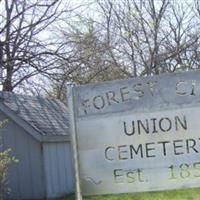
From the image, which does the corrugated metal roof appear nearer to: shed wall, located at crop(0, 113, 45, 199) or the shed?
the shed

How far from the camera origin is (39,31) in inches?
842

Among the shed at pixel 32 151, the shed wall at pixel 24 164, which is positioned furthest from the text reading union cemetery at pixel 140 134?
the shed wall at pixel 24 164

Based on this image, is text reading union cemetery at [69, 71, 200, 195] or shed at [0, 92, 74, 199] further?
shed at [0, 92, 74, 199]

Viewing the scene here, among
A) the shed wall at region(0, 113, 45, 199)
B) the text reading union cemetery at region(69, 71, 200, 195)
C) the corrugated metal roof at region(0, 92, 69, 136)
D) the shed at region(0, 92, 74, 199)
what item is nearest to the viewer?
the text reading union cemetery at region(69, 71, 200, 195)

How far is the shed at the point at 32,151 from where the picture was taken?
17156 millimetres

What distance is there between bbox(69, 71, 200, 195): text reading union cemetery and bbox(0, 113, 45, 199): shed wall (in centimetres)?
955

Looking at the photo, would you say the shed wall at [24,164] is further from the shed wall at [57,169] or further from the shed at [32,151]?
the shed wall at [57,169]

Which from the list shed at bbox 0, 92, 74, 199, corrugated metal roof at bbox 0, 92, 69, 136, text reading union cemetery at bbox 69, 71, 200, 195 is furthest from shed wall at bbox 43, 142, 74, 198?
text reading union cemetery at bbox 69, 71, 200, 195

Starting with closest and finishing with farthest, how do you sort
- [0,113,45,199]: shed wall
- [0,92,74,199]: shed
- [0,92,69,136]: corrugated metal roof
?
[0,92,74,199]: shed → [0,113,45,199]: shed wall → [0,92,69,136]: corrugated metal roof

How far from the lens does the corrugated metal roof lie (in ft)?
57.1

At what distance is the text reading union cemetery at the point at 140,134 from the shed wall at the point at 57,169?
960cm

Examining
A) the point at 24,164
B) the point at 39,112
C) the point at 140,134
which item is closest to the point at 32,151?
the point at 24,164

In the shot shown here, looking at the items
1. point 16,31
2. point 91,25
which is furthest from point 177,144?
point 91,25

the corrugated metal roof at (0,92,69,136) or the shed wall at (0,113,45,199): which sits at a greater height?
the corrugated metal roof at (0,92,69,136)
